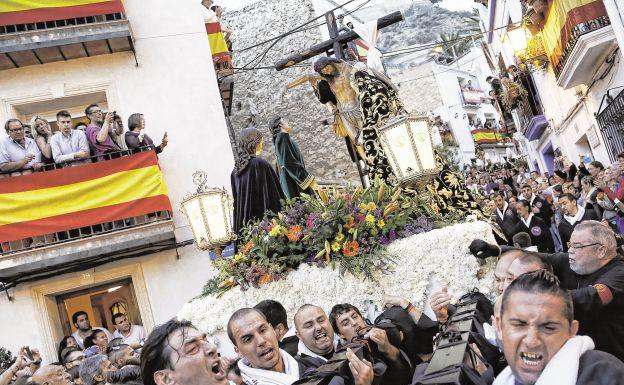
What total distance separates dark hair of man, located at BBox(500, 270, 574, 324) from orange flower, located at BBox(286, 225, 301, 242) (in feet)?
9.78

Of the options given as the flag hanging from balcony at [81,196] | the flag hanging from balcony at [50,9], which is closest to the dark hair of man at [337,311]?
the flag hanging from balcony at [81,196]

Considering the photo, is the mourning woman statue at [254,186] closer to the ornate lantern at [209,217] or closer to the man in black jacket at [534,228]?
the ornate lantern at [209,217]

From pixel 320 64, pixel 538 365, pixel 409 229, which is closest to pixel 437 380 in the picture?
pixel 538 365

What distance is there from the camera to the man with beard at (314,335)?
440 cm

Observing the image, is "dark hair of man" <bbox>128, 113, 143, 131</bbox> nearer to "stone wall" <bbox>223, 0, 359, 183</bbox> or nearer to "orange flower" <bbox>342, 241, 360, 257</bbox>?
"orange flower" <bbox>342, 241, 360, 257</bbox>

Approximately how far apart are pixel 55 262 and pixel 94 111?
2562 millimetres

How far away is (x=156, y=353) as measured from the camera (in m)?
3.36

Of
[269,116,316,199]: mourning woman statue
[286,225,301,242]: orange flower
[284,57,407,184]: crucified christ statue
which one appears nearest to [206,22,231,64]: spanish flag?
[284,57,407,184]: crucified christ statue

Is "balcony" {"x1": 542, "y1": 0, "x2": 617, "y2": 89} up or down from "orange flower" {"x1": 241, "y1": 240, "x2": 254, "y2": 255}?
up

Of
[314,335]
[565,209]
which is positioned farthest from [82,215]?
[314,335]

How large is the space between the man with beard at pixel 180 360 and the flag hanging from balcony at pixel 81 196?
8.90 metres

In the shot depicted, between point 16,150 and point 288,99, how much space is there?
1185 cm

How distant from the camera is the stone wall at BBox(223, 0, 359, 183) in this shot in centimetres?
2177

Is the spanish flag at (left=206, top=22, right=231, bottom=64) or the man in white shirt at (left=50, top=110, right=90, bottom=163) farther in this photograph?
the spanish flag at (left=206, top=22, right=231, bottom=64)
